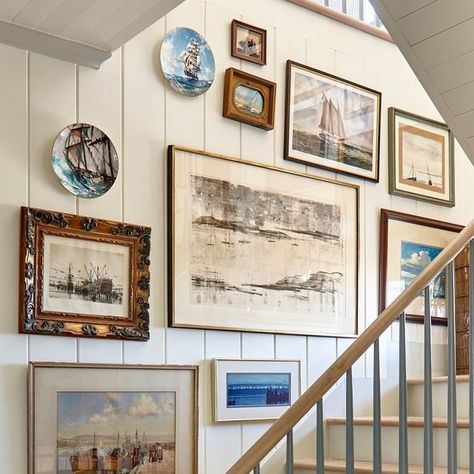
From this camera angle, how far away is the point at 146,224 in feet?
10.2

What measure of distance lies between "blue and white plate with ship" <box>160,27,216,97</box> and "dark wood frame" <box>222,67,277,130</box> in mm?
90

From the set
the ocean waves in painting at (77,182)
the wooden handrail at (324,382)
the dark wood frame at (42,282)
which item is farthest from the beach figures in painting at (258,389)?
the ocean waves in painting at (77,182)

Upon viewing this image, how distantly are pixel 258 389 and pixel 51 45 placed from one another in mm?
1527

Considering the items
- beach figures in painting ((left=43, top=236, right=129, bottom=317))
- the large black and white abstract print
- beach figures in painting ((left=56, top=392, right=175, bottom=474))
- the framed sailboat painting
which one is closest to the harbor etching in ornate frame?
the large black and white abstract print

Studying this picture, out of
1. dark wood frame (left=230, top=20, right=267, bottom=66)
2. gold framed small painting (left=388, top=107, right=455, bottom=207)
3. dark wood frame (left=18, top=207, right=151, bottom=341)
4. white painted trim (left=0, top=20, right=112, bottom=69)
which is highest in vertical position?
dark wood frame (left=230, top=20, right=267, bottom=66)

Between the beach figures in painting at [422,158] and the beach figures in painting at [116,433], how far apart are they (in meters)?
1.74

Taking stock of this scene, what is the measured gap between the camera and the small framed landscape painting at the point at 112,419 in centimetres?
274

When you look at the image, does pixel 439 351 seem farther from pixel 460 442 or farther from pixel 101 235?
pixel 101 235

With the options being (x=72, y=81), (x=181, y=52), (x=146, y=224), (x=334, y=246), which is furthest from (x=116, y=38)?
(x=334, y=246)

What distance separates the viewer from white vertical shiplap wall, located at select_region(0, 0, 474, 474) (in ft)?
9.05

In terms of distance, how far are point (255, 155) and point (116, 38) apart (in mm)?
858

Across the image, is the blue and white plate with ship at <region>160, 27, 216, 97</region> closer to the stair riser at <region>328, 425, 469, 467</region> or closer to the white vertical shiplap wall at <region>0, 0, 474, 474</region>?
the white vertical shiplap wall at <region>0, 0, 474, 474</region>

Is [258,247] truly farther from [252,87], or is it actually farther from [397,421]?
[397,421]

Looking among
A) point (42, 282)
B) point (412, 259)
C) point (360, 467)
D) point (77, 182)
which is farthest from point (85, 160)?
point (412, 259)
